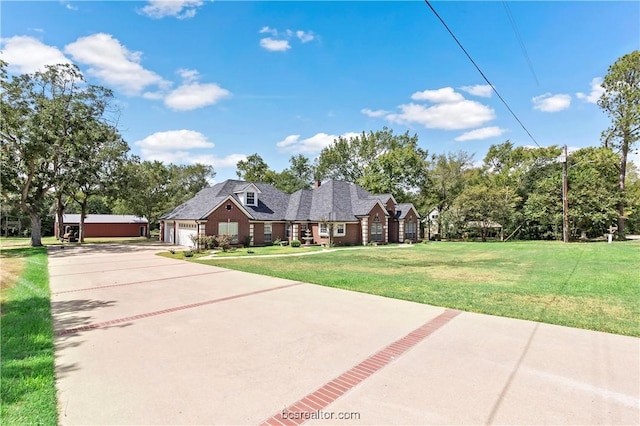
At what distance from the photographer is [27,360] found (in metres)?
5.03

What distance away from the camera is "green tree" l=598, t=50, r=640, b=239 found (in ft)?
118

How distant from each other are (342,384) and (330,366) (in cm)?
57

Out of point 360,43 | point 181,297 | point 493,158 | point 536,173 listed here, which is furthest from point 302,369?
point 493,158

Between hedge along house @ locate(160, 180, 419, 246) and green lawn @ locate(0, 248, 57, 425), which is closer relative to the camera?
green lawn @ locate(0, 248, 57, 425)

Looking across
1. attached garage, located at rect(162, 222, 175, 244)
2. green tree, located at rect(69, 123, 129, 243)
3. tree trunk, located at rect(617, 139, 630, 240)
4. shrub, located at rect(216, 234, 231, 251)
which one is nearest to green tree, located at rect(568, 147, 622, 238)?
tree trunk, located at rect(617, 139, 630, 240)

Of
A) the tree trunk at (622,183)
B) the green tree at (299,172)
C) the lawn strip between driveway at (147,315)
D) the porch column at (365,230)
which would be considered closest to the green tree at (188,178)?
the green tree at (299,172)

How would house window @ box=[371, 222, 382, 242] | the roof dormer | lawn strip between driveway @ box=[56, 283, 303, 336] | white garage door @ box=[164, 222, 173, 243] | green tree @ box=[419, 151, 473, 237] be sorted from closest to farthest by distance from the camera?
1. lawn strip between driveway @ box=[56, 283, 303, 336]
2. the roof dormer
3. house window @ box=[371, 222, 382, 242]
4. white garage door @ box=[164, 222, 173, 243]
5. green tree @ box=[419, 151, 473, 237]

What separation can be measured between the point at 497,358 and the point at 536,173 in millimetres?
47006

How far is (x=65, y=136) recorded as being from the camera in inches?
1108

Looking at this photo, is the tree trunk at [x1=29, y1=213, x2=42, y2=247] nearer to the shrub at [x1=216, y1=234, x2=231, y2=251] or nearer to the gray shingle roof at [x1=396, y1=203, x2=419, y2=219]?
the shrub at [x1=216, y1=234, x2=231, y2=251]

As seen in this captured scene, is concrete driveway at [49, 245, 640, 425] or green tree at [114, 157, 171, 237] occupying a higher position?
green tree at [114, 157, 171, 237]

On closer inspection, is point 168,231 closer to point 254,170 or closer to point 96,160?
point 96,160

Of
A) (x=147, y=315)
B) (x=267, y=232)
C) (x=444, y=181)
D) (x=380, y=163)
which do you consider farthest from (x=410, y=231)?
(x=147, y=315)

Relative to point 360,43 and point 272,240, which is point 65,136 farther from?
point 360,43
